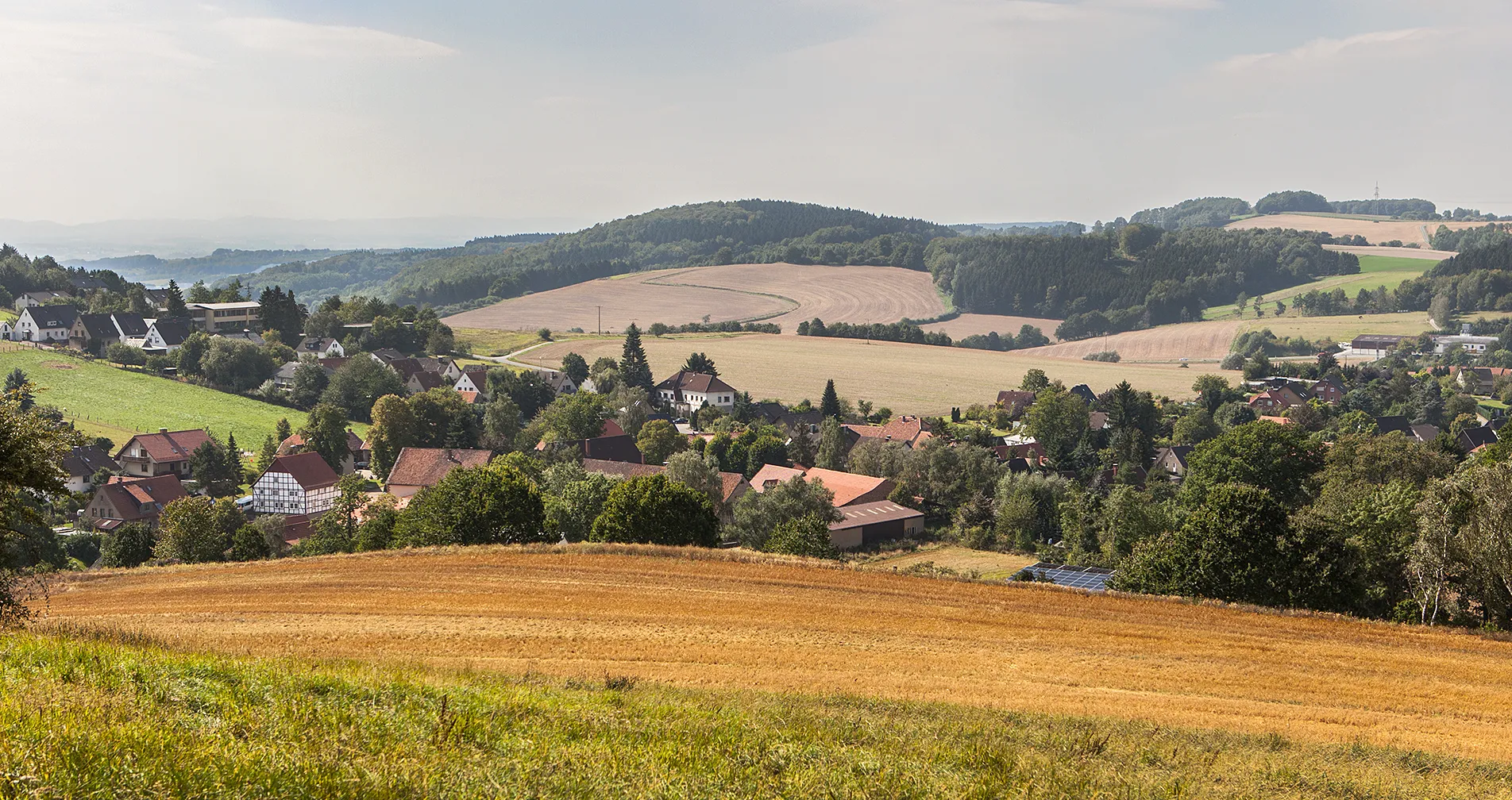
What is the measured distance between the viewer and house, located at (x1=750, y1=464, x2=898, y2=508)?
53.1 meters

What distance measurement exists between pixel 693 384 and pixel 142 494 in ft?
144

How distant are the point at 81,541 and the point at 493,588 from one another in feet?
107

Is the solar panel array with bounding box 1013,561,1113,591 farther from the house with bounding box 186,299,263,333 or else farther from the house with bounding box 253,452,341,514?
the house with bounding box 186,299,263,333

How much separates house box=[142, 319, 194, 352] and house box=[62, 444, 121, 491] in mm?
29036

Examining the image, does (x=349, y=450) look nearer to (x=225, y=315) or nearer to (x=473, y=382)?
(x=473, y=382)

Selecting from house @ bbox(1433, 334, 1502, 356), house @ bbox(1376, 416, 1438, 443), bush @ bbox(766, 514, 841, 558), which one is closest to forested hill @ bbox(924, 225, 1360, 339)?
house @ bbox(1433, 334, 1502, 356)

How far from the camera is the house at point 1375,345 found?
360 ft

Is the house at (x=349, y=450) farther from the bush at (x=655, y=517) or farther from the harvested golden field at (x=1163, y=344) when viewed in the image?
the harvested golden field at (x=1163, y=344)

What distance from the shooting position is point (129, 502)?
5119 centimetres

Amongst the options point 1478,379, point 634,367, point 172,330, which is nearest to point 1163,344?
point 1478,379

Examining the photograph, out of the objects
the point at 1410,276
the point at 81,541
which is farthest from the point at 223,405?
the point at 1410,276

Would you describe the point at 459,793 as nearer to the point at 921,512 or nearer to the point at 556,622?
the point at 556,622

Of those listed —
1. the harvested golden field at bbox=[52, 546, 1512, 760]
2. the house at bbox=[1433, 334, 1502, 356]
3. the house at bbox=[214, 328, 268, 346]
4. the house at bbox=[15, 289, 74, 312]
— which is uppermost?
the house at bbox=[15, 289, 74, 312]

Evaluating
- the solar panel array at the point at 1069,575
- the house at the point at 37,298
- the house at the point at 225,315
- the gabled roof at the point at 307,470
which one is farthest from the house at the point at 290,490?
the house at the point at 37,298
